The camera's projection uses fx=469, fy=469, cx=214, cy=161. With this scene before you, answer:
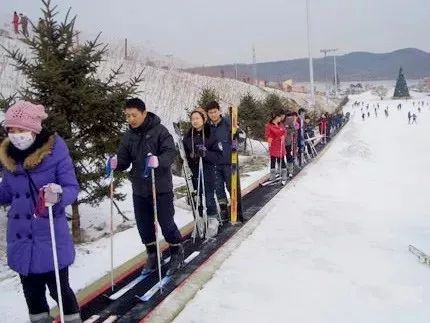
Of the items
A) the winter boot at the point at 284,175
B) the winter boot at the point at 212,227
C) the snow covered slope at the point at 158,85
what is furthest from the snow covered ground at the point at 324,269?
the snow covered slope at the point at 158,85

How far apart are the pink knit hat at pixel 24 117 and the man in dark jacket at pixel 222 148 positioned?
13.3ft

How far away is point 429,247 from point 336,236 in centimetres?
143

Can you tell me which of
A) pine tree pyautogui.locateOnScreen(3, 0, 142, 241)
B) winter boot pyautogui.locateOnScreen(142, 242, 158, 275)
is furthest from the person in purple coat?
pine tree pyautogui.locateOnScreen(3, 0, 142, 241)

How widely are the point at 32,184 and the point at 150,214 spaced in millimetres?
2030

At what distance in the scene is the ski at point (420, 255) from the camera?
20.7 ft

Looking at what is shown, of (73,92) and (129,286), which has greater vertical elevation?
(73,92)

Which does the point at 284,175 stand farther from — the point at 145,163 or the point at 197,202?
the point at 145,163

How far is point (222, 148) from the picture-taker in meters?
7.54

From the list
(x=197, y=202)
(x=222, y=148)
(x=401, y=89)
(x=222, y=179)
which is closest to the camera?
(x=197, y=202)

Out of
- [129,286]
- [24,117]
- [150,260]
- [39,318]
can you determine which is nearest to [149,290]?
[129,286]

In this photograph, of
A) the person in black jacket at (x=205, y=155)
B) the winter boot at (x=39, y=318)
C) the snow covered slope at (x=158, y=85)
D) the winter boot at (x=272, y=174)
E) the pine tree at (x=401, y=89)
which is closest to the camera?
the winter boot at (x=39, y=318)

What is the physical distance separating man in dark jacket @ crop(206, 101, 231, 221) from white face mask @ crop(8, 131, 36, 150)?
408 centimetres

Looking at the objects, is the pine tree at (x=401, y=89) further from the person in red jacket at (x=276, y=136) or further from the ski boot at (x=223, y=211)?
the ski boot at (x=223, y=211)

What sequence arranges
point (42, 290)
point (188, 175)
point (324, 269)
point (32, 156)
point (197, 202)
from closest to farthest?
point (32, 156), point (42, 290), point (324, 269), point (188, 175), point (197, 202)
